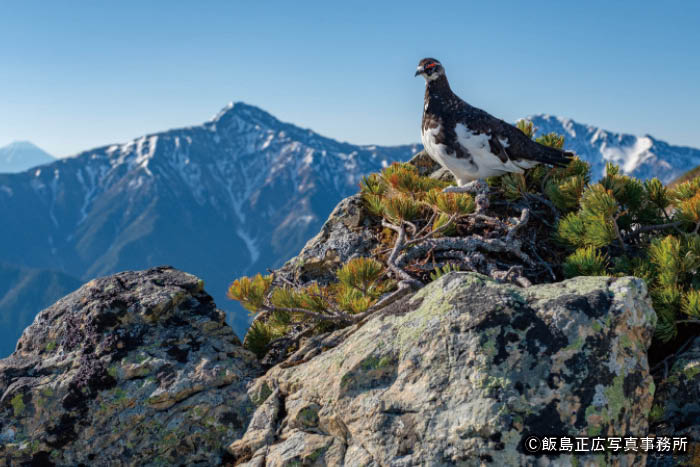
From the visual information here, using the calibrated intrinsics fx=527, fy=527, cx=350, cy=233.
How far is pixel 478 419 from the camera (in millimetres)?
3986

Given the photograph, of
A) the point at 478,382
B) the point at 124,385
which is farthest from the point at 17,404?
the point at 478,382

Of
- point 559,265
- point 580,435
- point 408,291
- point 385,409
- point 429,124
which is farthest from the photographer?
point 429,124

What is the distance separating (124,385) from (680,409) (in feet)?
17.6

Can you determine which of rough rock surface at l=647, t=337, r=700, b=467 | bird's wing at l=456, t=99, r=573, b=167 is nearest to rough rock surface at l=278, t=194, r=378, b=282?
bird's wing at l=456, t=99, r=573, b=167

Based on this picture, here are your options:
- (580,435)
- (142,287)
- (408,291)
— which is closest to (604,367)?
(580,435)

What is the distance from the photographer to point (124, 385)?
18.1ft

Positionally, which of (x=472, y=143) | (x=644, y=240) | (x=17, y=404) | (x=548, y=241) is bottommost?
(x=17, y=404)

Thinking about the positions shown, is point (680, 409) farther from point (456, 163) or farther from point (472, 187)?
point (456, 163)

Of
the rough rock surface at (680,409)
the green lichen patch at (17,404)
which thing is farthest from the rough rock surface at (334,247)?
the rough rock surface at (680,409)

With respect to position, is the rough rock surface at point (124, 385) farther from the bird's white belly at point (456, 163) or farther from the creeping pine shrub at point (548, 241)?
the bird's white belly at point (456, 163)

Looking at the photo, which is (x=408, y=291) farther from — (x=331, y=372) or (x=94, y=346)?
(x=94, y=346)

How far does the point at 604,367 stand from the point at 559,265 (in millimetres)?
2286

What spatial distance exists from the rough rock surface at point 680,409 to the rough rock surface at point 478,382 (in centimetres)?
53

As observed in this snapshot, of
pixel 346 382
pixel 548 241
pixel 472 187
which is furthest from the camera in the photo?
pixel 472 187
